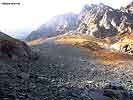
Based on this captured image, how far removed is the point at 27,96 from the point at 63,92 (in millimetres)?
5154

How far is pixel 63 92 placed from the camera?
1361 inches

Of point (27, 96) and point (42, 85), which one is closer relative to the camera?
point (27, 96)

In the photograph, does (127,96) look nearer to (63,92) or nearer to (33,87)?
(63,92)

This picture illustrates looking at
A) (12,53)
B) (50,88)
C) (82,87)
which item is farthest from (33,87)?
(12,53)

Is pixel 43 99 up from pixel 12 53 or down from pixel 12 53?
down

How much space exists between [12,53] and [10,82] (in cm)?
3269

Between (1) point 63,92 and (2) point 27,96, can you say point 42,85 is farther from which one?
(2) point 27,96

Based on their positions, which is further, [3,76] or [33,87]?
[3,76]

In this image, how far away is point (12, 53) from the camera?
→ 68000 mm

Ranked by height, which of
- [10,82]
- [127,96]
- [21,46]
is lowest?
[127,96]

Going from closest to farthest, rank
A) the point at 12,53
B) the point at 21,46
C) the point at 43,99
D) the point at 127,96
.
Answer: the point at 43,99 → the point at 127,96 → the point at 12,53 → the point at 21,46

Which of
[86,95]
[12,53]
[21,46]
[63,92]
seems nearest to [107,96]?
[86,95]

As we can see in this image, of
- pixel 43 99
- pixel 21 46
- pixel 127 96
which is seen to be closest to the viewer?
pixel 43 99

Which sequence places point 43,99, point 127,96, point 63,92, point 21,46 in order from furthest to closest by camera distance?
1. point 21,46
2. point 127,96
3. point 63,92
4. point 43,99
